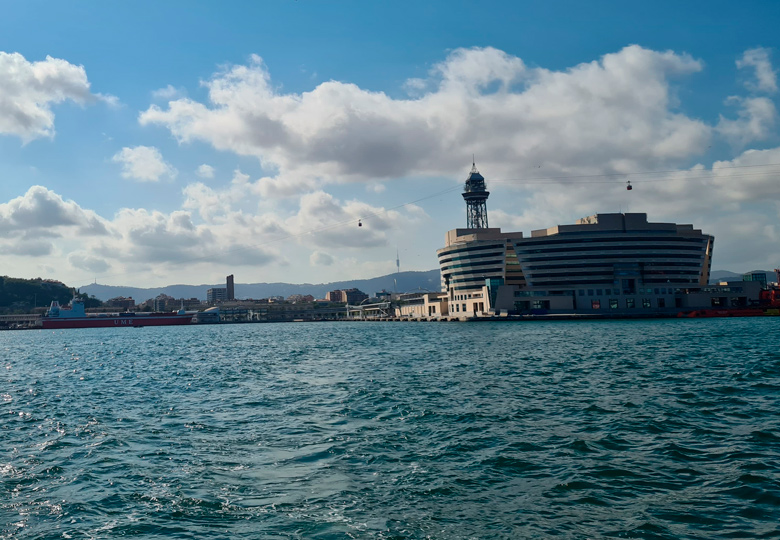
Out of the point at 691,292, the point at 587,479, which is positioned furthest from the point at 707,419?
the point at 691,292

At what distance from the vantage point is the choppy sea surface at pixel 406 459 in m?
12.7

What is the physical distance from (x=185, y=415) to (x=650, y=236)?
188639 millimetres

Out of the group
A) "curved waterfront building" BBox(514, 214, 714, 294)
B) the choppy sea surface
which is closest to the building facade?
"curved waterfront building" BBox(514, 214, 714, 294)

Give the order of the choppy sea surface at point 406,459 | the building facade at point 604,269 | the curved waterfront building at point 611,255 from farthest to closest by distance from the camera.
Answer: the curved waterfront building at point 611,255 → the building facade at point 604,269 → the choppy sea surface at point 406,459

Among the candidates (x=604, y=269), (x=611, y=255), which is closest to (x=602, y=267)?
(x=604, y=269)

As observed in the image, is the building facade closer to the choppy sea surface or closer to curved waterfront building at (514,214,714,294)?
curved waterfront building at (514,214,714,294)

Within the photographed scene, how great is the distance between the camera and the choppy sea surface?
1273 centimetres

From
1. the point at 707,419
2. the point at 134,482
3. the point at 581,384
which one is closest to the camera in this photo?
the point at 134,482

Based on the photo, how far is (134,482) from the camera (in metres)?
16.3

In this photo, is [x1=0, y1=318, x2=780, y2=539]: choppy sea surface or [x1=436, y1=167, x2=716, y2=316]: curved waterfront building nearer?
[x1=0, y1=318, x2=780, y2=539]: choppy sea surface

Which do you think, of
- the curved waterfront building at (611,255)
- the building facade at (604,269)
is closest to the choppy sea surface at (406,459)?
the building facade at (604,269)

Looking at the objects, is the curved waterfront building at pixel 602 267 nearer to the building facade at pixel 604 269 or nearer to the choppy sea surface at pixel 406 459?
the building facade at pixel 604 269

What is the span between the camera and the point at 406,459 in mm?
17891

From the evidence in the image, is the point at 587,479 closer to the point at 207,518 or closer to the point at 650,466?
the point at 650,466
